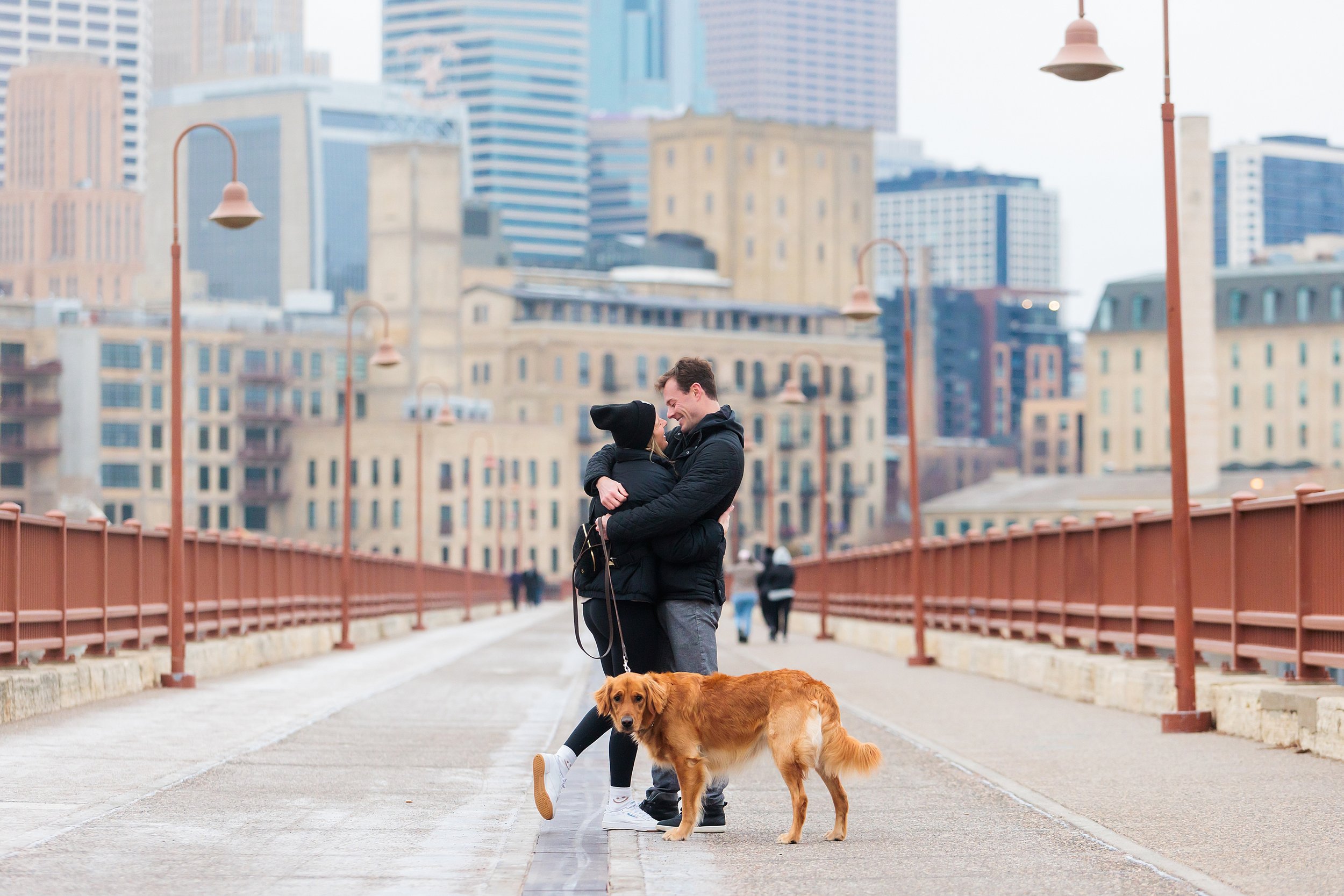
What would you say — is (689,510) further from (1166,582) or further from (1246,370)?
(1246,370)

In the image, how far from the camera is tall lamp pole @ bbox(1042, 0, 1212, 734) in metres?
15.6

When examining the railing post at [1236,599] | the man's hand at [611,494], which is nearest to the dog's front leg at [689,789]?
the man's hand at [611,494]

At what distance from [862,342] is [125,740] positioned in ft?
524

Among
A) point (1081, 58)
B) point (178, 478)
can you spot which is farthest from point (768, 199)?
point (1081, 58)

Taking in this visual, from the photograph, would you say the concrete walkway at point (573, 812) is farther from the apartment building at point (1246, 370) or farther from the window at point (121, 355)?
the apartment building at point (1246, 370)

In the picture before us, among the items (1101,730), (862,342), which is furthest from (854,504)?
(1101,730)

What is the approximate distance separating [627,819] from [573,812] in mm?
1018

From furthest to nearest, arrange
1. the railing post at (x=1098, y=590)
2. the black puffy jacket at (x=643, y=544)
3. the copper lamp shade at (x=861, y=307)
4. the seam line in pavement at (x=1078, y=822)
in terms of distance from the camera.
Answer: the copper lamp shade at (x=861, y=307), the railing post at (x=1098, y=590), the black puffy jacket at (x=643, y=544), the seam line in pavement at (x=1078, y=822)

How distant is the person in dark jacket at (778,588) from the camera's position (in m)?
39.5

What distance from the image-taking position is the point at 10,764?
12109 millimetres

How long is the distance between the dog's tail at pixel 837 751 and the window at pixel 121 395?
13768cm

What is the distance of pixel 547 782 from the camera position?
9.48m

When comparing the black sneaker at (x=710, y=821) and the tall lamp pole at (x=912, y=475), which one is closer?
the black sneaker at (x=710, y=821)

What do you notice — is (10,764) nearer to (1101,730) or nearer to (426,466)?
(1101,730)
